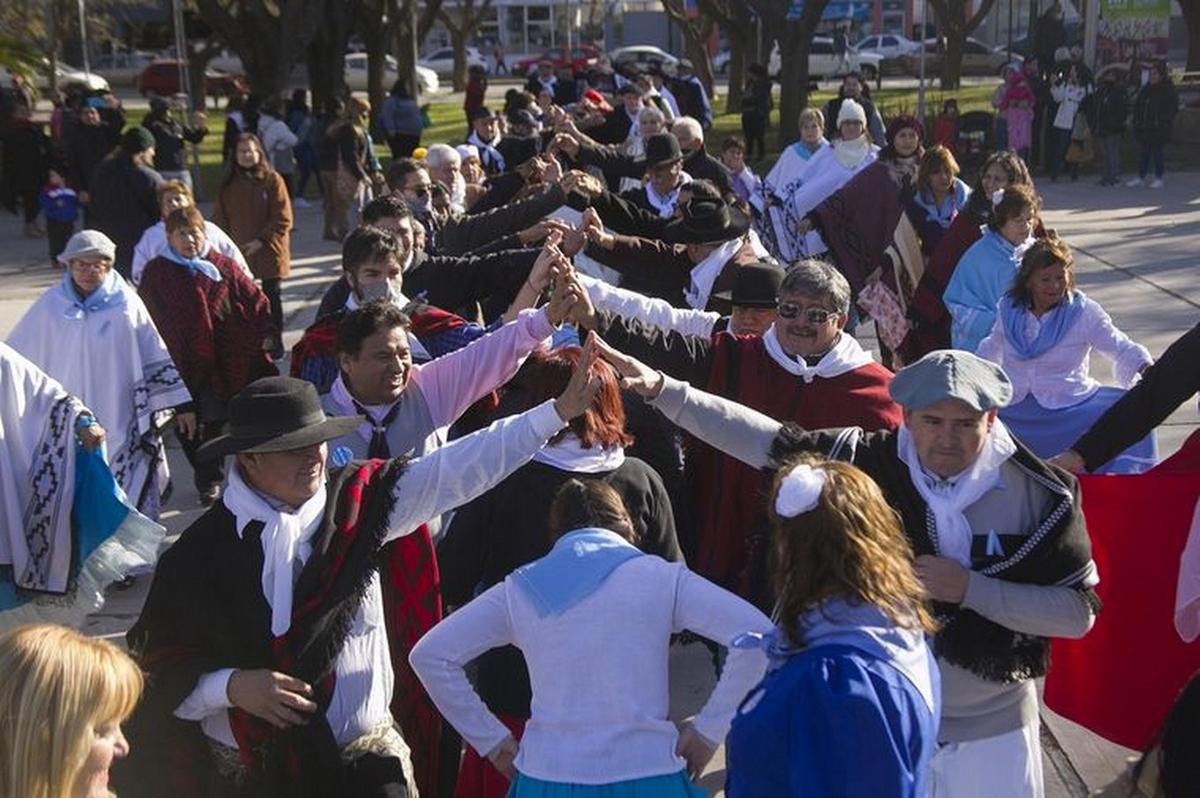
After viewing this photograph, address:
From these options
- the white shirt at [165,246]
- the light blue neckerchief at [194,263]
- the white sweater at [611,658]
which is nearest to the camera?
the white sweater at [611,658]

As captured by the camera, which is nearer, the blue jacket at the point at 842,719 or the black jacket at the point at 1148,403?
the blue jacket at the point at 842,719

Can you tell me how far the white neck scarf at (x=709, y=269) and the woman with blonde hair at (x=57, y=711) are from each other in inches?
188

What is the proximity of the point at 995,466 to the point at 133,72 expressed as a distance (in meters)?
56.3

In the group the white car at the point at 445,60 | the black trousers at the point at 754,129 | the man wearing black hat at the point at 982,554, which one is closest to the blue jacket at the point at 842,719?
the man wearing black hat at the point at 982,554

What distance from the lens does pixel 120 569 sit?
5.40 metres

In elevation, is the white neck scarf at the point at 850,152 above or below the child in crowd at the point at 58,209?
→ above

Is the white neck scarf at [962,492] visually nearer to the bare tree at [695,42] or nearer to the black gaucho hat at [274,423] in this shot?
the black gaucho hat at [274,423]

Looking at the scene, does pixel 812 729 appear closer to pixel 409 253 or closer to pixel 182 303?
pixel 409 253

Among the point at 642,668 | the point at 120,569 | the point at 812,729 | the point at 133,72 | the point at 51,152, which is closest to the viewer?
the point at 812,729

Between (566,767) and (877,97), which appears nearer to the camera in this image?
(566,767)

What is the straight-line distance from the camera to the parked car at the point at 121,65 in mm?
54803

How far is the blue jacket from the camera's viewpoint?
2.85 m

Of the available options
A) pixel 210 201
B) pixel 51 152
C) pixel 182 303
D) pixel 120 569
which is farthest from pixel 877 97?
pixel 120 569

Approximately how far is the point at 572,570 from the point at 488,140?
12351mm
